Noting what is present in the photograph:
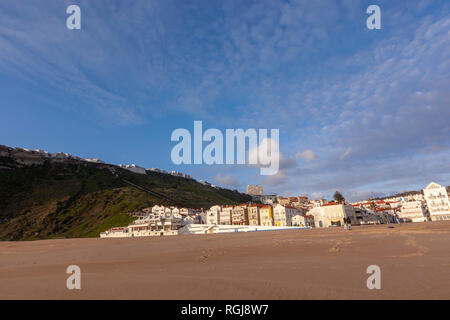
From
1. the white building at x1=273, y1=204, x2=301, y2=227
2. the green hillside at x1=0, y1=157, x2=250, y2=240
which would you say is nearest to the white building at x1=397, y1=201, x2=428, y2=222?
the white building at x1=273, y1=204, x2=301, y2=227

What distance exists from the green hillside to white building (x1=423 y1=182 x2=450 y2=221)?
102487mm

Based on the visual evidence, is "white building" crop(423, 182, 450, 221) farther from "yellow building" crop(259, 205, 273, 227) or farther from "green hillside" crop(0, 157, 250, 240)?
"green hillside" crop(0, 157, 250, 240)

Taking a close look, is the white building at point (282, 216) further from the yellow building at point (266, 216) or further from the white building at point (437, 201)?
the white building at point (437, 201)

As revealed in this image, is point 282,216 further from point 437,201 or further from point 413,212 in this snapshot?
point 413,212

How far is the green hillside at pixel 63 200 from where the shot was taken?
322 ft

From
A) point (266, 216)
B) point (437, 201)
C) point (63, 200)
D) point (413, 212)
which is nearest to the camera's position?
point (437, 201)

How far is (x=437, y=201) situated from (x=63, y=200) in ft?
523

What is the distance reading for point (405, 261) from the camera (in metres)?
9.72

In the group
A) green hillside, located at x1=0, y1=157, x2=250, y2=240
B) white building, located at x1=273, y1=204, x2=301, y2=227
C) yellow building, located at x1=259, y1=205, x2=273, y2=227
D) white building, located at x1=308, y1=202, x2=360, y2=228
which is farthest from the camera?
yellow building, located at x1=259, y1=205, x2=273, y2=227

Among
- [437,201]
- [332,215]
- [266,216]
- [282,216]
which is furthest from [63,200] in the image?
[437,201]

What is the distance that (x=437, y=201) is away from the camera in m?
97.4

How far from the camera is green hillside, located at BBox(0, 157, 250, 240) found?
322ft
